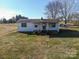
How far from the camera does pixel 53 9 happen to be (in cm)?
7000

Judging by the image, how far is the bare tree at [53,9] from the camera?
221 ft

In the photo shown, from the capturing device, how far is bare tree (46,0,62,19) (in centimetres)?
6744

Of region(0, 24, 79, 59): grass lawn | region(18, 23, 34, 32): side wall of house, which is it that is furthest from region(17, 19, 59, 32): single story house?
region(0, 24, 79, 59): grass lawn

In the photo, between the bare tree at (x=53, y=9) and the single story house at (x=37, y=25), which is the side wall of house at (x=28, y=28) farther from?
the bare tree at (x=53, y=9)

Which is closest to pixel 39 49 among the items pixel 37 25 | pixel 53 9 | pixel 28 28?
pixel 28 28

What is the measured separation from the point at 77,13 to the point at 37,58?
56103 millimetres

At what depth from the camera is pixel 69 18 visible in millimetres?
66562

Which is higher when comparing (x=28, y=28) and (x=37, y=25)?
(x=37, y=25)

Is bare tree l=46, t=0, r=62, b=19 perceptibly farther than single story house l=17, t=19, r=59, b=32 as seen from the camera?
Yes

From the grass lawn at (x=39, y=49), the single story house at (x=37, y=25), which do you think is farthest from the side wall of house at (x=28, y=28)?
the grass lawn at (x=39, y=49)

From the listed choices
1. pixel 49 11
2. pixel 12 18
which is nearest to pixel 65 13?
pixel 49 11

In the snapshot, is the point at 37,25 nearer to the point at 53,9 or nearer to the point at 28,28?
the point at 28,28

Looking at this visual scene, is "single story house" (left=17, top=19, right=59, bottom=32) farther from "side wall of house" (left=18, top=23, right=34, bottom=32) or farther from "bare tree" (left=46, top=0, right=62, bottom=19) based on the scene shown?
"bare tree" (left=46, top=0, right=62, bottom=19)

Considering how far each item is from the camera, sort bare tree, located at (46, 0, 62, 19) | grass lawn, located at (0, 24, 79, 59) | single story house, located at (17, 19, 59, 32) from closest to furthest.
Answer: grass lawn, located at (0, 24, 79, 59), single story house, located at (17, 19, 59, 32), bare tree, located at (46, 0, 62, 19)
